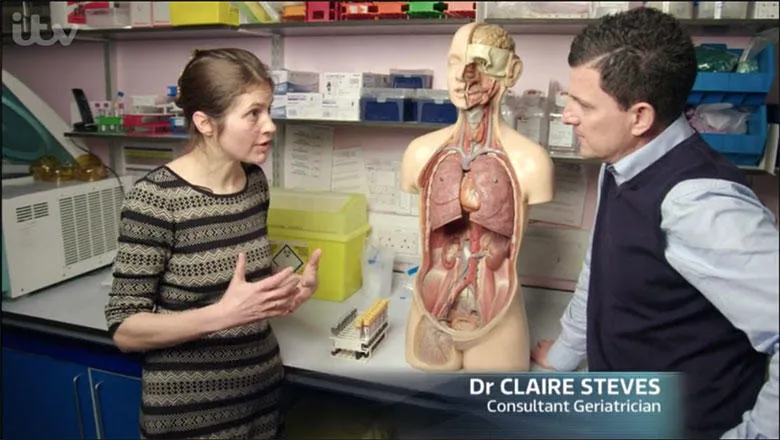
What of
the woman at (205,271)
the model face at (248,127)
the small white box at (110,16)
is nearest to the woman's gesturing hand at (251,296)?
the woman at (205,271)

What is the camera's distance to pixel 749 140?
157 cm

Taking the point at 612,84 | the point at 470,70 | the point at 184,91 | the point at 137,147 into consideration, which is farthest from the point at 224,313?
the point at 137,147

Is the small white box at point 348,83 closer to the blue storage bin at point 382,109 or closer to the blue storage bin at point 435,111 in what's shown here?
the blue storage bin at point 382,109

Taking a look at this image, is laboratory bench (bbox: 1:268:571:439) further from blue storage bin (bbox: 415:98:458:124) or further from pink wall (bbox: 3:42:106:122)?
pink wall (bbox: 3:42:106:122)

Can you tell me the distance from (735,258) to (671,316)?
0.22 metres

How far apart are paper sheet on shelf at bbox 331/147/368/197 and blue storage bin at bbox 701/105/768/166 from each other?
1.18 metres

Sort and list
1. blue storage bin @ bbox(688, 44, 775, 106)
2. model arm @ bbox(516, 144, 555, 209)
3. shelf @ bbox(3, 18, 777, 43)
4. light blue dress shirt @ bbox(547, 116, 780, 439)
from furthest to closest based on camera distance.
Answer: shelf @ bbox(3, 18, 777, 43) → blue storage bin @ bbox(688, 44, 775, 106) → model arm @ bbox(516, 144, 555, 209) → light blue dress shirt @ bbox(547, 116, 780, 439)

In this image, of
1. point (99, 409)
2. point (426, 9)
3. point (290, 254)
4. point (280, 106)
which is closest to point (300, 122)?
point (280, 106)

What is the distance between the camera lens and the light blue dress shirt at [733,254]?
792 mm

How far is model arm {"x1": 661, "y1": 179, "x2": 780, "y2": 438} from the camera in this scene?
0.79 meters

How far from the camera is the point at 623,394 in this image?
2.97ft

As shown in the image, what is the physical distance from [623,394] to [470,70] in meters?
0.73

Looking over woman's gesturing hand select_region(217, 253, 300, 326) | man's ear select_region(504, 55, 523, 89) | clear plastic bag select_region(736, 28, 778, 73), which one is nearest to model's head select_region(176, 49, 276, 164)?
woman's gesturing hand select_region(217, 253, 300, 326)

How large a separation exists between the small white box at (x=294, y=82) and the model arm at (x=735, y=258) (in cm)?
137
